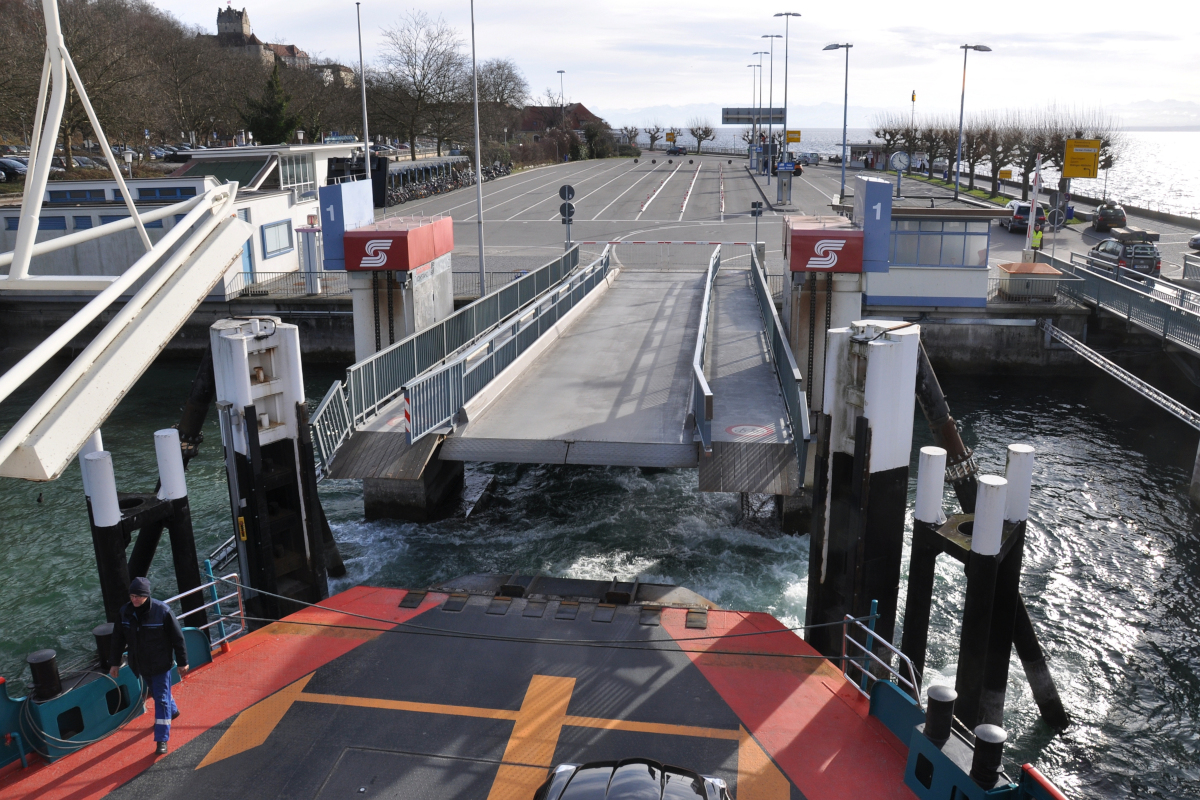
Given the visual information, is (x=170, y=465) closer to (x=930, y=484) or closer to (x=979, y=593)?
(x=930, y=484)

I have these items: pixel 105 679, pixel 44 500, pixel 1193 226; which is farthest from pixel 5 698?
pixel 1193 226

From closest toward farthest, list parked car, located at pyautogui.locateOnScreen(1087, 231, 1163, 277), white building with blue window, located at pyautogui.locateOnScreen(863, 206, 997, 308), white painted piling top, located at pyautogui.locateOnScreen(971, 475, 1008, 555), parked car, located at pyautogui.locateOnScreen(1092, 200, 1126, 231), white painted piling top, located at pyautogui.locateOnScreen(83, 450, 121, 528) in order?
white painted piling top, located at pyautogui.locateOnScreen(971, 475, 1008, 555) → white painted piling top, located at pyautogui.locateOnScreen(83, 450, 121, 528) → white building with blue window, located at pyautogui.locateOnScreen(863, 206, 997, 308) → parked car, located at pyautogui.locateOnScreen(1087, 231, 1163, 277) → parked car, located at pyautogui.locateOnScreen(1092, 200, 1126, 231)

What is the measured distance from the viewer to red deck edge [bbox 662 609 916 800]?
25.0 ft

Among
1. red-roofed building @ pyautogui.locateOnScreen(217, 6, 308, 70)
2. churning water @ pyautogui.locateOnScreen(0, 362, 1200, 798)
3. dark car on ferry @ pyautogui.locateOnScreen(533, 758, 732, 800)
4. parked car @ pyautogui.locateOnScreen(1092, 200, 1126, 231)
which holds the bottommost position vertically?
churning water @ pyautogui.locateOnScreen(0, 362, 1200, 798)

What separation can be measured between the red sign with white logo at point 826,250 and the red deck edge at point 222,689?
10066 mm

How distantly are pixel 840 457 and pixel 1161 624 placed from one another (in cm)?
721

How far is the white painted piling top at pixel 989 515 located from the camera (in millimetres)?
9094

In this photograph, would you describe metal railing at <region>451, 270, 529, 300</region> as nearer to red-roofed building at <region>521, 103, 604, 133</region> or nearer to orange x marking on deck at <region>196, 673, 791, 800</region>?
orange x marking on deck at <region>196, 673, 791, 800</region>

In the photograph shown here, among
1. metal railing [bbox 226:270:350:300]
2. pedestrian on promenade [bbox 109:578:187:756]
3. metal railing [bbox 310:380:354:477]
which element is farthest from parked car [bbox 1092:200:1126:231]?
pedestrian on promenade [bbox 109:578:187:756]

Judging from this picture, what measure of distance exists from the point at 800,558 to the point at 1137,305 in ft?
47.6

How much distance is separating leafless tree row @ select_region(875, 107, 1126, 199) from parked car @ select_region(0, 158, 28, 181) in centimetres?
5406

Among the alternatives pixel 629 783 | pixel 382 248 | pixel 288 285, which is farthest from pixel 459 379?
pixel 288 285

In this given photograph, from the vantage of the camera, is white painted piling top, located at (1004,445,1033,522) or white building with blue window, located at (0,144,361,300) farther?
white building with blue window, located at (0,144,361,300)

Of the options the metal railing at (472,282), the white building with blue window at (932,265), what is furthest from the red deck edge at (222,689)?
the metal railing at (472,282)
